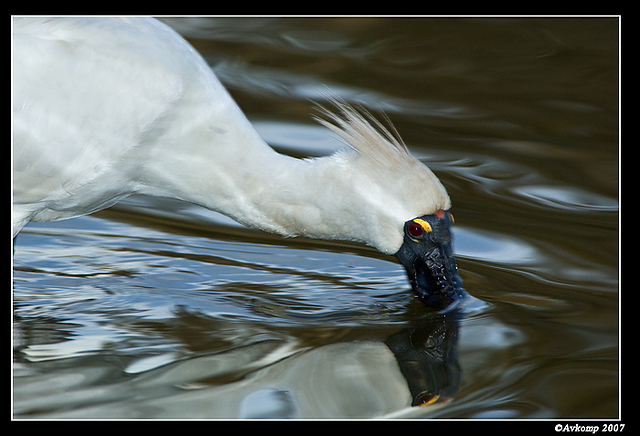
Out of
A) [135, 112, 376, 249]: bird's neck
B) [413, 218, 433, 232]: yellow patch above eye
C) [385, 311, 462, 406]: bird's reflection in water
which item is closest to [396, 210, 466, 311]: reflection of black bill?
[413, 218, 433, 232]: yellow patch above eye

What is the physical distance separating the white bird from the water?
1.63 ft

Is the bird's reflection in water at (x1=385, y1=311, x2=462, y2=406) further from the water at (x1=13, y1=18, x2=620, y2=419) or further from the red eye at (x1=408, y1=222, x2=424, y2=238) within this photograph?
the red eye at (x1=408, y1=222, x2=424, y2=238)

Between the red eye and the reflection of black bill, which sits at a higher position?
the red eye

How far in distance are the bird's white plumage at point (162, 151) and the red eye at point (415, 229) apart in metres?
0.06

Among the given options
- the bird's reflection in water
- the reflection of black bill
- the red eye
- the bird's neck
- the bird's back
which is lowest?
the bird's reflection in water

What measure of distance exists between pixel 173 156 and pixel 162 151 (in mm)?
61

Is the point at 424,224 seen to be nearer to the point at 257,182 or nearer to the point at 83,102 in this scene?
the point at 257,182

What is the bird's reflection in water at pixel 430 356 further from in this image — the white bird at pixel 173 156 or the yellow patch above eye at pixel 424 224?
the yellow patch above eye at pixel 424 224

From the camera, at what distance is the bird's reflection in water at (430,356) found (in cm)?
434

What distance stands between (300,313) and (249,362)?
0.67 metres

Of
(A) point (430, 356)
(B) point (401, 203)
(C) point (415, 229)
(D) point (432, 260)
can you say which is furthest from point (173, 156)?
(A) point (430, 356)

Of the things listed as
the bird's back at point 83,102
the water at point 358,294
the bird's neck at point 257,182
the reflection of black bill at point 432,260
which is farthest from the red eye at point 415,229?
the bird's back at point 83,102

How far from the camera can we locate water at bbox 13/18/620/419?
4.30 m

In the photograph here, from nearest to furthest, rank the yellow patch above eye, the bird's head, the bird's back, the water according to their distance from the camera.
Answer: the water, the bird's back, the bird's head, the yellow patch above eye
